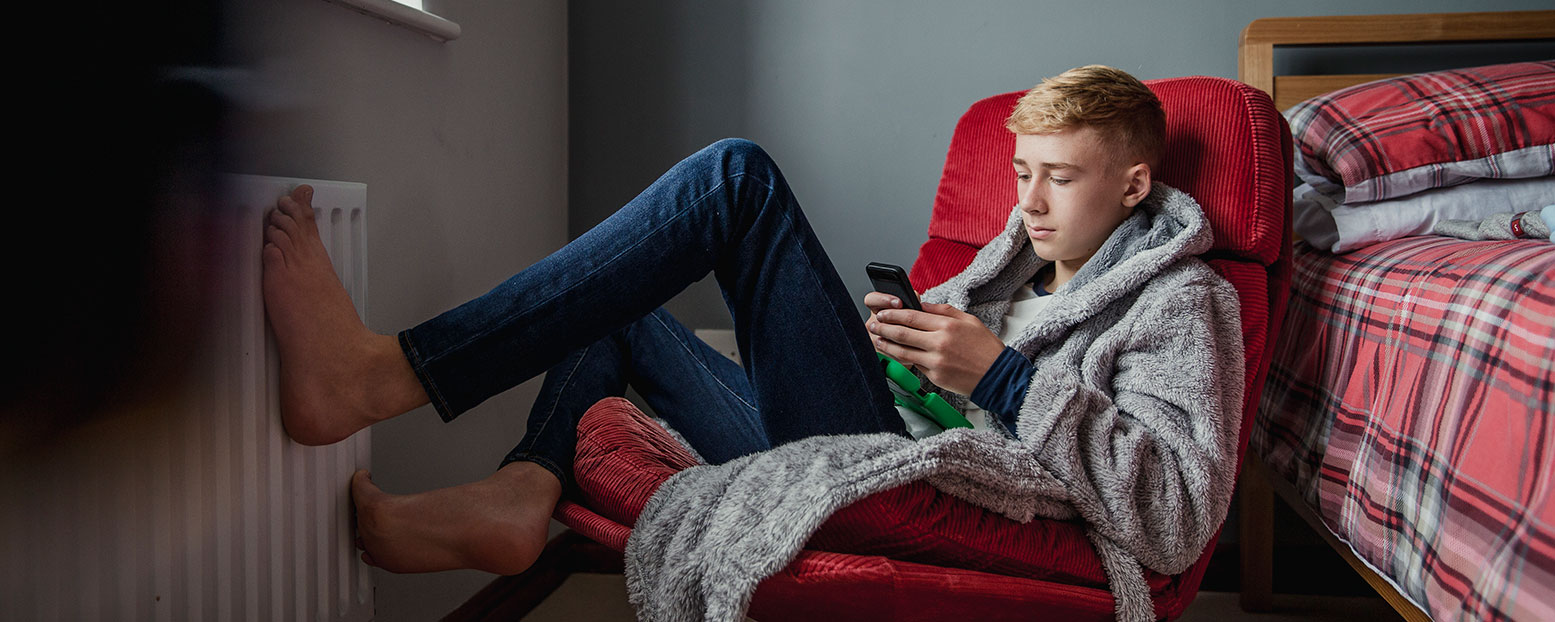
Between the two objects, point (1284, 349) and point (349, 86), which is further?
point (1284, 349)

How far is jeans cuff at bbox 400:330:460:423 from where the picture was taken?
34.5 inches

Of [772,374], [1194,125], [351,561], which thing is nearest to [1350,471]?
[1194,125]

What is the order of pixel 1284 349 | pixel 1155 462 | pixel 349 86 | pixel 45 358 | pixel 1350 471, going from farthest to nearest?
pixel 1284 349 < pixel 349 86 < pixel 1350 471 < pixel 1155 462 < pixel 45 358

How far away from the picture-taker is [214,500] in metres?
0.85

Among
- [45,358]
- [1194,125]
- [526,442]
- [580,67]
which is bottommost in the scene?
[526,442]

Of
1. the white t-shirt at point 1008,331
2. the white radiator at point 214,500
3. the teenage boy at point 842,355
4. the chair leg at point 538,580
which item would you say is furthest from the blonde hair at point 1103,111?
the chair leg at point 538,580

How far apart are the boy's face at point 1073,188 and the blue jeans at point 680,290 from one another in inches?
12.8

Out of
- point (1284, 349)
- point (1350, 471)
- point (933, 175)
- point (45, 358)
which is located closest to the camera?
point (45, 358)

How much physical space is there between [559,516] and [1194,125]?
91 cm

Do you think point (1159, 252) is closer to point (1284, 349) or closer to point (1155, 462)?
point (1155, 462)

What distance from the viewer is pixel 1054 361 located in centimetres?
107

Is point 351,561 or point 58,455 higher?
point 58,455

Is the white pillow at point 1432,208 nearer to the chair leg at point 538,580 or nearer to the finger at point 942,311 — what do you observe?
the finger at point 942,311

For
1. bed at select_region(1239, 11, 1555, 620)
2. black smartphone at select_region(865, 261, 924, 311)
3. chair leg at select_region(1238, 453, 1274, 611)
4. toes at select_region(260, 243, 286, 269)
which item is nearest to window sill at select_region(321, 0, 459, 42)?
toes at select_region(260, 243, 286, 269)
